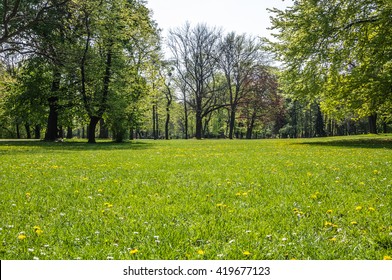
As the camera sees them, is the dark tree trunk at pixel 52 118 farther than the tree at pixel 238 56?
No

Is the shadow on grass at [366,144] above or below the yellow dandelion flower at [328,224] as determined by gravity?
above

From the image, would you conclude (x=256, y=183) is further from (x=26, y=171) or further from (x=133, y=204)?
(x=26, y=171)

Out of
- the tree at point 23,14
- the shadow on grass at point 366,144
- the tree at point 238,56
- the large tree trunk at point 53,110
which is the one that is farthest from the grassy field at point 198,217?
the tree at point 238,56

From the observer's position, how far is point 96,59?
27.3 meters

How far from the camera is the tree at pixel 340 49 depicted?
21.7 m

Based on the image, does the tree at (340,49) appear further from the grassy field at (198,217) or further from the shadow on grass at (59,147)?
the grassy field at (198,217)

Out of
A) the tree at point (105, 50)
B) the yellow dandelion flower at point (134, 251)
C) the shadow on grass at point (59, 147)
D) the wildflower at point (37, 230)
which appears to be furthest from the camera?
the tree at point (105, 50)

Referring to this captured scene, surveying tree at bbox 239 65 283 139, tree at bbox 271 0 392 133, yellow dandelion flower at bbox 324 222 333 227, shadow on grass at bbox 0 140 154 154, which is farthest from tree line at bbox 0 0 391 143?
yellow dandelion flower at bbox 324 222 333 227

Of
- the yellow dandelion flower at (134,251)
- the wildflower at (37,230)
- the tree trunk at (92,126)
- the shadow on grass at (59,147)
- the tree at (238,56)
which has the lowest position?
→ the yellow dandelion flower at (134,251)

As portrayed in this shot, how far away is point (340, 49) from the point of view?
2358 cm

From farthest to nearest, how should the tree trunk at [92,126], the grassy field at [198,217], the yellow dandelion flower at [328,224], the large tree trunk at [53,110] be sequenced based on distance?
1. the tree trunk at [92,126]
2. the large tree trunk at [53,110]
3. the yellow dandelion flower at [328,224]
4. the grassy field at [198,217]

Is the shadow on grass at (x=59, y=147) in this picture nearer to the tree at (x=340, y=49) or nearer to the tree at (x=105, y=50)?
the tree at (x=105, y=50)

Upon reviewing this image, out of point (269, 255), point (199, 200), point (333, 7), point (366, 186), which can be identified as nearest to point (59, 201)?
point (199, 200)

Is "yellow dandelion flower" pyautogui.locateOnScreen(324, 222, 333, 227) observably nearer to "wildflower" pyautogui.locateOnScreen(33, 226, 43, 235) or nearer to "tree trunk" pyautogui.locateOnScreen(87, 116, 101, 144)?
"wildflower" pyautogui.locateOnScreen(33, 226, 43, 235)
